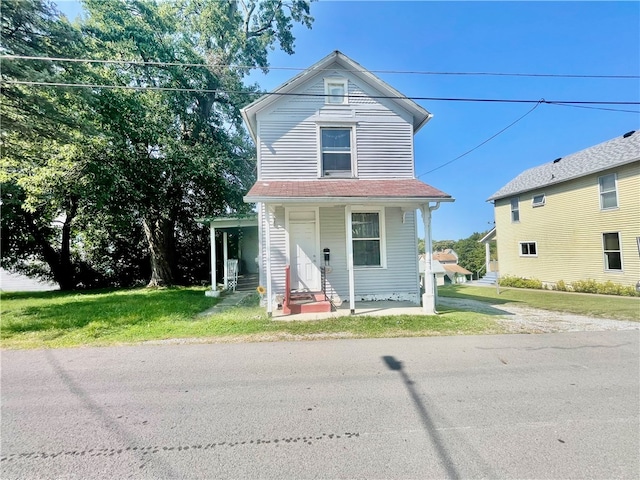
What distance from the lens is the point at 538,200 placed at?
1878cm

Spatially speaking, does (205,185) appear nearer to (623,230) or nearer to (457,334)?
(457,334)

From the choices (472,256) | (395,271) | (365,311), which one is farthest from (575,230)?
(472,256)

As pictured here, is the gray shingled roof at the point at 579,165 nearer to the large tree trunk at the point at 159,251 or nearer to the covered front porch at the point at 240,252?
the covered front porch at the point at 240,252

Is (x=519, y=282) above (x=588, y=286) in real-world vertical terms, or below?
below

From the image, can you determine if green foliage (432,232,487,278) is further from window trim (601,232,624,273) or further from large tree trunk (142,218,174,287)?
large tree trunk (142,218,174,287)

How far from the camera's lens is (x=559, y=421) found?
294cm

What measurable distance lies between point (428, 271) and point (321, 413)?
5.88 m

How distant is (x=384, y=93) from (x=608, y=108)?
640 centimetres

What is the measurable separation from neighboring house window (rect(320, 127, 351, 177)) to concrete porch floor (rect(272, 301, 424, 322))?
4.20m

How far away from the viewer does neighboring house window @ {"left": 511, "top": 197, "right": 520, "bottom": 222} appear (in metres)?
20.3

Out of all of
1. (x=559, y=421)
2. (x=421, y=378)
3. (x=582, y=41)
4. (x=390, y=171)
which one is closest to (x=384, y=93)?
(x=390, y=171)

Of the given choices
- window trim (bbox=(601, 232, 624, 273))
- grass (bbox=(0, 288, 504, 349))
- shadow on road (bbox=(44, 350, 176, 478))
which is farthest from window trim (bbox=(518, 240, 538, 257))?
shadow on road (bbox=(44, 350, 176, 478))

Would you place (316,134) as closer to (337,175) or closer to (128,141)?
(337,175)

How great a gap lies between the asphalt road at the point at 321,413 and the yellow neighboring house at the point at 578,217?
13.2m
